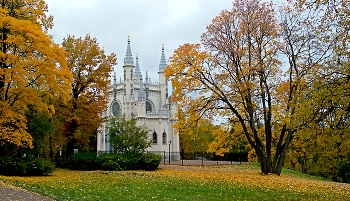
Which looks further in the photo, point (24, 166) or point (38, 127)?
point (38, 127)

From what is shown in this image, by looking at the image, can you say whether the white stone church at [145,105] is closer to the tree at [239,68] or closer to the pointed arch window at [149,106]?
the pointed arch window at [149,106]

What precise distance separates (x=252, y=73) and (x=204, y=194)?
1206cm

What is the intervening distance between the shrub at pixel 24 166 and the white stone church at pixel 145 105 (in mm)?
34356

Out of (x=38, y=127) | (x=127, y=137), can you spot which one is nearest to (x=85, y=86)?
(x=127, y=137)

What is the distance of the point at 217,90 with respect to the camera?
24531 mm

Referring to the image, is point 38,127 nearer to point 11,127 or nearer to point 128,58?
point 11,127

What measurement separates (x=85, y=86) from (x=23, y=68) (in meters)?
9.86

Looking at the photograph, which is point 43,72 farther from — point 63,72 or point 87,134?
point 87,134

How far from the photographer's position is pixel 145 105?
5744 cm

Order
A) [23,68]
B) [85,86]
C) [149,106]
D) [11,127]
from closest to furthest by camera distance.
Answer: [11,127] < [23,68] < [85,86] < [149,106]

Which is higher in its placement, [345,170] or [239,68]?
[239,68]

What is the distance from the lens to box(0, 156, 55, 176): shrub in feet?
64.4

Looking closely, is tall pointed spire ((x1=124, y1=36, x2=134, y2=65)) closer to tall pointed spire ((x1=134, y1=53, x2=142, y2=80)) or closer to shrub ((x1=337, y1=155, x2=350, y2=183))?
tall pointed spire ((x1=134, y1=53, x2=142, y2=80))

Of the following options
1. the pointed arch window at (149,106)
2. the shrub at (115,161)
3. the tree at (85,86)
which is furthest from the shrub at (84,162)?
the pointed arch window at (149,106)
